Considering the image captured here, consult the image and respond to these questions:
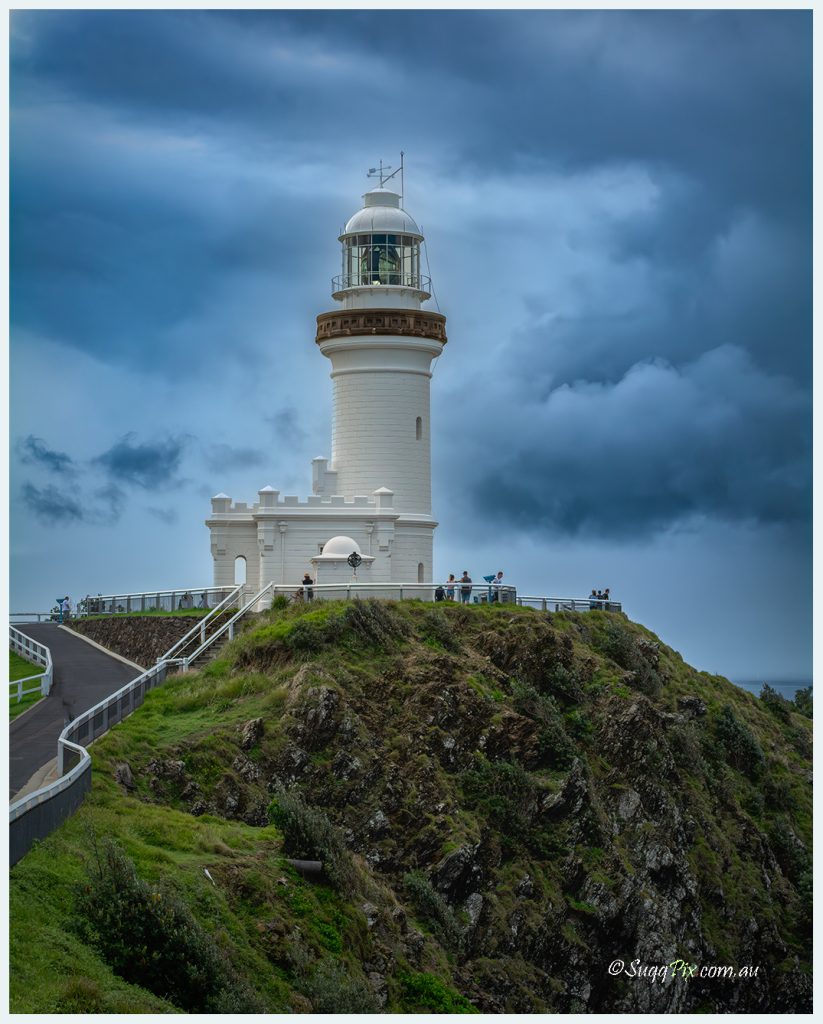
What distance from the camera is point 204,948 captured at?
22.8 metres

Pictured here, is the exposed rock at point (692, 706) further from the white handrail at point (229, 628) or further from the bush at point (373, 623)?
the white handrail at point (229, 628)

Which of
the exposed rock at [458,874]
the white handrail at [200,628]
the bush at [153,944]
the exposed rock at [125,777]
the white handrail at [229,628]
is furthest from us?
the white handrail at [200,628]

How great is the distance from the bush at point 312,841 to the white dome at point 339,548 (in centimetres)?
1732

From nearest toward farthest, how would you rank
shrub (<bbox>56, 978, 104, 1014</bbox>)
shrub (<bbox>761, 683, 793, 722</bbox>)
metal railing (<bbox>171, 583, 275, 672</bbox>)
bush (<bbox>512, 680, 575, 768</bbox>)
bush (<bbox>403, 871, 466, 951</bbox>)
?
shrub (<bbox>56, 978, 104, 1014</bbox>) → bush (<bbox>403, 871, 466, 951</bbox>) → bush (<bbox>512, 680, 575, 768</bbox>) → metal railing (<bbox>171, 583, 275, 672</bbox>) → shrub (<bbox>761, 683, 793, 722</bbox>)

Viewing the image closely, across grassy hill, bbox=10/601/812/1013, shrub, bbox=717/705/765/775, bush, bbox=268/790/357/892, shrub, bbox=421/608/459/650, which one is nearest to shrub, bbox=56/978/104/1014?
grassy hill, bbox=10/601/812/1013

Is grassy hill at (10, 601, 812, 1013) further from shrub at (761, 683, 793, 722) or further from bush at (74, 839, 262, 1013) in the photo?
shrub at (761, 683, 793, 722)

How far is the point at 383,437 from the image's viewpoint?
51.2 metres

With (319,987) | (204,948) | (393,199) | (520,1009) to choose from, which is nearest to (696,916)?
(520,1009)

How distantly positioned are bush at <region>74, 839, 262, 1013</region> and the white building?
2600cm

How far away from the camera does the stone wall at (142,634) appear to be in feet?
146

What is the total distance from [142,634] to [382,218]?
17157mm

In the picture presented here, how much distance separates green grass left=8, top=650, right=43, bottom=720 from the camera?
37.0 m

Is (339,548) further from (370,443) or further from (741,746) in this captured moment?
(741,746)

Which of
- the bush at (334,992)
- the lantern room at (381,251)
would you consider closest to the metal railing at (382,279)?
the lantern room at (381,251)
